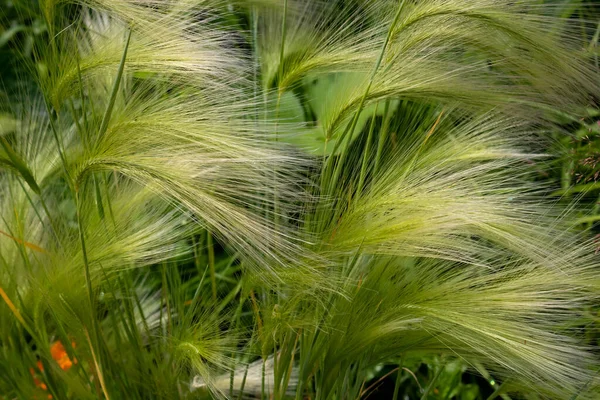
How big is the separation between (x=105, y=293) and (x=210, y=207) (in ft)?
1.18

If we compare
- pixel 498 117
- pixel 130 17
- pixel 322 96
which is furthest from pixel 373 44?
pixel 322 96

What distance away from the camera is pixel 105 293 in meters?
1.00

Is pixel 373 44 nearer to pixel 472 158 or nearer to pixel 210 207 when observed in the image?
pixel 472 158

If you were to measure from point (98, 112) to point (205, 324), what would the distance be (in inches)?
13.2

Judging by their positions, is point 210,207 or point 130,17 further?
point 130,17

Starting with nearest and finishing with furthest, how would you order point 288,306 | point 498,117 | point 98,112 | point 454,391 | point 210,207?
point 210,207, point 288,306, point 498,117, point 98,112, point 454,391

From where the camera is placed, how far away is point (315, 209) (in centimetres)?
91

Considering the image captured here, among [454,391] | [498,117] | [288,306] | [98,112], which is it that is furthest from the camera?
[454,391]

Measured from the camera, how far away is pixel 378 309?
85cm

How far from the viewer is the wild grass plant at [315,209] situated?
75 centimetres

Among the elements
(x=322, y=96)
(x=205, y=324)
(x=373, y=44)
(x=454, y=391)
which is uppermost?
(x=373, y=44)

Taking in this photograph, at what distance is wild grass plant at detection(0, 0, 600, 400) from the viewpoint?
0.75 m

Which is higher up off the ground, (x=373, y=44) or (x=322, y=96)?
(x=373, y=44)

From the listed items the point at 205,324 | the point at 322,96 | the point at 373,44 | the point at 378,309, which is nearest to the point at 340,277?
the point at 378,309
